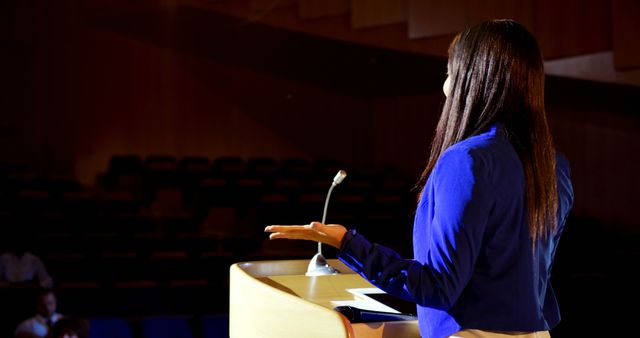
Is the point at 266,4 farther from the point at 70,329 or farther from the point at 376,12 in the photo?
the point at 70,329

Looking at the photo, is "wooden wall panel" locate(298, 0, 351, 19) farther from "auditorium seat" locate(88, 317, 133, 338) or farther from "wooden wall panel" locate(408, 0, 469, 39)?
"auditorium seat" locate(88, 317, 133, 338)

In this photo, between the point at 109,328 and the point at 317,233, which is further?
the point at 109,328

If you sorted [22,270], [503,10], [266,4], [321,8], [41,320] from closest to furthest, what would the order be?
[41,320]
[22,270]
[503,10]
[321,8]
[266,4]

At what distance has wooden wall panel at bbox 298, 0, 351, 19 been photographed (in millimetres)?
6152

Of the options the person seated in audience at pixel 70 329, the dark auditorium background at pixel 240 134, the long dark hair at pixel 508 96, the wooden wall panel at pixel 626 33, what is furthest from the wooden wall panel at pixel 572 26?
the long dark hair at pixel 508 96

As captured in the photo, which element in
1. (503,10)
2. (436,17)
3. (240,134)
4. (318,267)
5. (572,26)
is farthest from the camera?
(240,134)

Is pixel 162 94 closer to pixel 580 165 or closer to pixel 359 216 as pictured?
pixel 359 216

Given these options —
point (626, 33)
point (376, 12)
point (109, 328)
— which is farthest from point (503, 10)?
point (109, 328)

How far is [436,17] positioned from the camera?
5.39 metres

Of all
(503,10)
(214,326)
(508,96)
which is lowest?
(214,326)

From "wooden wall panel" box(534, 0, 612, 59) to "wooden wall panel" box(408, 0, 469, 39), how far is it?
2.22 feet

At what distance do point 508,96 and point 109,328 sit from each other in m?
2.81

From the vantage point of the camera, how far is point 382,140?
8.04m

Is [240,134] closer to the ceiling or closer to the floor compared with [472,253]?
closer to the floor
